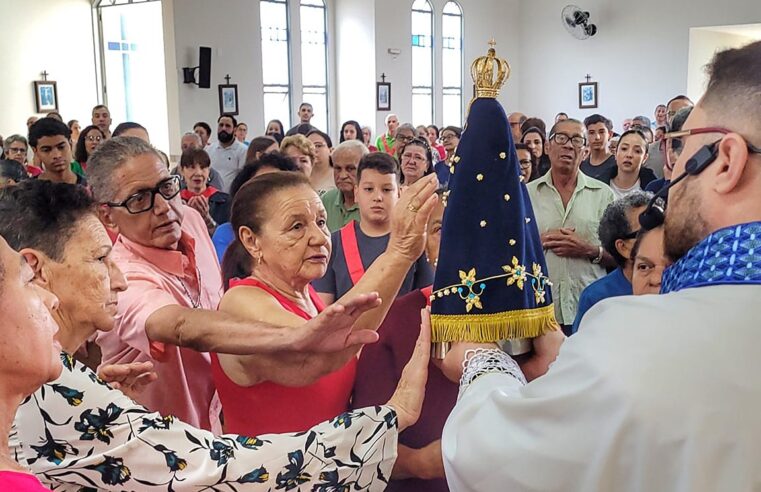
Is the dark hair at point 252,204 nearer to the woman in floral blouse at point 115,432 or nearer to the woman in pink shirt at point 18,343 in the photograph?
the woman in floral blouse at point 115,432

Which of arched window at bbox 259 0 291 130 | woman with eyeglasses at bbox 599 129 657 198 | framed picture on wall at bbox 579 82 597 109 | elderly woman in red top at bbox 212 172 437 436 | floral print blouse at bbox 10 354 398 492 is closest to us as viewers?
floral print blouse at bbox 10 354 398 492

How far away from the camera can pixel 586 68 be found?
1631 centimetres

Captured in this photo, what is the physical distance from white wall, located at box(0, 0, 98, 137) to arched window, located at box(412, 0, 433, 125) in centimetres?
648

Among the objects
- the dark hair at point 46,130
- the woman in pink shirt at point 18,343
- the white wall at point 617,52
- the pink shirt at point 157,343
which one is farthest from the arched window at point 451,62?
the woman in pink shirt at point 18,343

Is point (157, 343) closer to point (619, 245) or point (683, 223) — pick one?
point (683, 223)

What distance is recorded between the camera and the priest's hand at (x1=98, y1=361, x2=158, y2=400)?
69.7 inches

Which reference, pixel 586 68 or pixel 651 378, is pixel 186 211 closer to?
pixel 651 378

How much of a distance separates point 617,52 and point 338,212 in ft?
41.8

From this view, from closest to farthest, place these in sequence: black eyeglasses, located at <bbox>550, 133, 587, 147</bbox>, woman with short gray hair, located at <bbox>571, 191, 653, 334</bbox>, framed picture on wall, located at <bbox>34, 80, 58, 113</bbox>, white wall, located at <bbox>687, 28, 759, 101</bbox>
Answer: woman with short gray hair, located at <bbox>571, 191, 653, 334</bbox> < black eyeglasses, located at <bbox>550, 133, 587, 147</bbox> < framed picture on wall, located at <bbox>34, 80, 58, 113</bbox> < white wall, located at <bbox>687, 28, 759, 101</bbox>

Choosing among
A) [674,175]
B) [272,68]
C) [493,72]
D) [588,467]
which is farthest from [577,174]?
[272,68]

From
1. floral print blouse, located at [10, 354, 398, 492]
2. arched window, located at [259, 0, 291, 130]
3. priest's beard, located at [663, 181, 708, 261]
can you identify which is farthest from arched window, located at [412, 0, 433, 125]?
priest's beard, located at [663, 181, 708, 261]

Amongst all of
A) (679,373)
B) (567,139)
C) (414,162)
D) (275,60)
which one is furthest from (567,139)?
(275,60)

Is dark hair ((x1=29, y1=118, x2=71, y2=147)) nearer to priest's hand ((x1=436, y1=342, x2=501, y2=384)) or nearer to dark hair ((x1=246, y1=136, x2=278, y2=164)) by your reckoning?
dark hair ((x1=246, y1=136, x2=278, y2=164))

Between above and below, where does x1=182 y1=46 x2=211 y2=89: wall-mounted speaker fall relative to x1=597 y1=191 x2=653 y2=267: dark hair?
above
